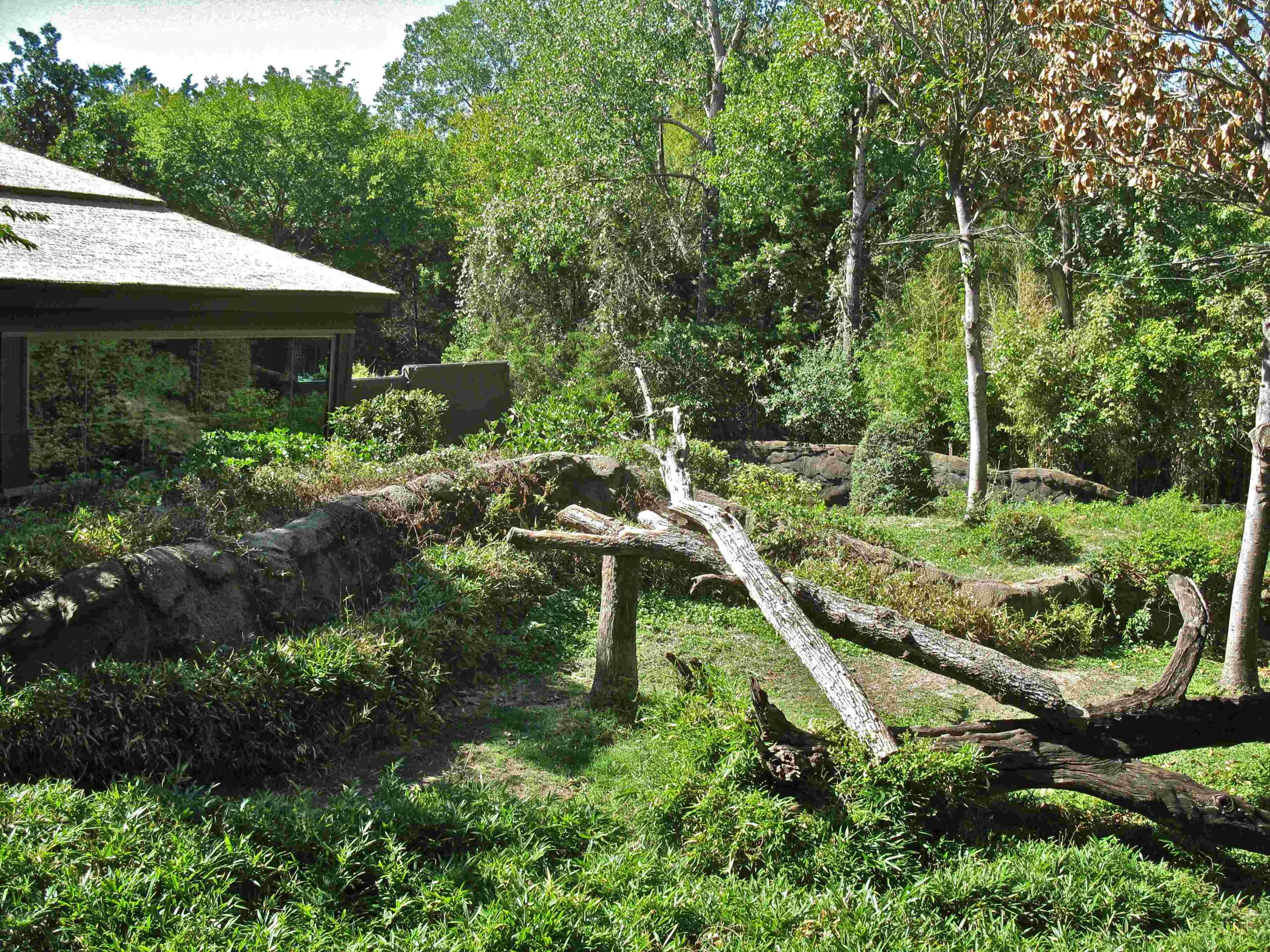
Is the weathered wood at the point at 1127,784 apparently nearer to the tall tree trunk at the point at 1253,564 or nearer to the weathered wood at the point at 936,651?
the weathered wood at the point at 936,651

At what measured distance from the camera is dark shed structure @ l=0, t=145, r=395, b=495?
34.6 ft

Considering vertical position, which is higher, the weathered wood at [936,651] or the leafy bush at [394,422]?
the leafy bush at [394,422]

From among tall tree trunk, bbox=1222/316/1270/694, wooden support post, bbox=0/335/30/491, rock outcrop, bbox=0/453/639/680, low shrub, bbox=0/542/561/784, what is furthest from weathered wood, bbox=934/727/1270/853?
wooden support post, bbox=0/335/30/491

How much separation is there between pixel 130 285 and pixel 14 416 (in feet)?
6.45

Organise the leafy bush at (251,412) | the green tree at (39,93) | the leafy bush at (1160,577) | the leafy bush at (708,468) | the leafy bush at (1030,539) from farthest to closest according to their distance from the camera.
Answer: the green tree at (39,93) < the leafy bush at (251,412) < the leafy bush at (708,468) < the leafy bush at (1030,539) < the leafy bush at (1160,577)

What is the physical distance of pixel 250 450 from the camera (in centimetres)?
1102

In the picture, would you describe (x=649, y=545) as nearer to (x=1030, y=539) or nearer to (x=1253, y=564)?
(x=1253, y=564)

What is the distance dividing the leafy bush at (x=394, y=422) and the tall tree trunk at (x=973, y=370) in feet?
24.1

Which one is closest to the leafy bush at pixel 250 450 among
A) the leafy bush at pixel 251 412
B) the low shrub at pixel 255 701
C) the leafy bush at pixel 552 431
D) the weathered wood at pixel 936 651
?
the leafy bush at pixel 251 412

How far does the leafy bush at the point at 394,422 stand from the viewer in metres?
13.1

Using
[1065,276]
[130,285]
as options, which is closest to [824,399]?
[1065,276]

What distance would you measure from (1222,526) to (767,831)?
310 inches

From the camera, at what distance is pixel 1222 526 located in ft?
33.9

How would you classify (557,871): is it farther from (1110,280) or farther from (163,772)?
(1110,280)
